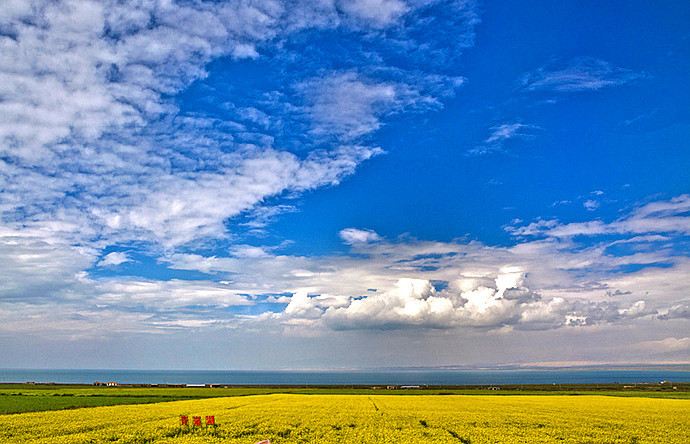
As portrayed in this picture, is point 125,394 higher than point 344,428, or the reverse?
point 344,428

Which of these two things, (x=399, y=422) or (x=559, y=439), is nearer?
(x=559, y=439)

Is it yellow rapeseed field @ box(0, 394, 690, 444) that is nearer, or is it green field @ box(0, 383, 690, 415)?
yellow rapeseed field @ box(0, 394, 690, 444)

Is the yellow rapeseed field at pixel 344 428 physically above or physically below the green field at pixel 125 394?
above

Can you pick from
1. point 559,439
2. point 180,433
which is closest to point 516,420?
point 559,439

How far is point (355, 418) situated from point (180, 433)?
53.4 ft

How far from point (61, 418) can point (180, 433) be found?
1544cm

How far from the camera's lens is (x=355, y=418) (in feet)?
130

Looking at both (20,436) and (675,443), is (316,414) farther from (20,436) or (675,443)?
(675,443)

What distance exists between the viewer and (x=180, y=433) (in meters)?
30.7

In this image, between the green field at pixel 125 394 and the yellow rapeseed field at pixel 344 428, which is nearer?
the yellow rapeseed field at pixel 344 428

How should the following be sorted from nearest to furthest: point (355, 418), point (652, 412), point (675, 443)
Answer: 1. point (675, 443)
2. point (355, 418)
3. point (652, 412)

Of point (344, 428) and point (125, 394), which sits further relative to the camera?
point (125, 394)

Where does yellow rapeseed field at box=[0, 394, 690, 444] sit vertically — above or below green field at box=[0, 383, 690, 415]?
above

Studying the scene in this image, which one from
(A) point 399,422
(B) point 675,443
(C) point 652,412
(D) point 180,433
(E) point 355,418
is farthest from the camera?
(C) point 652,412
